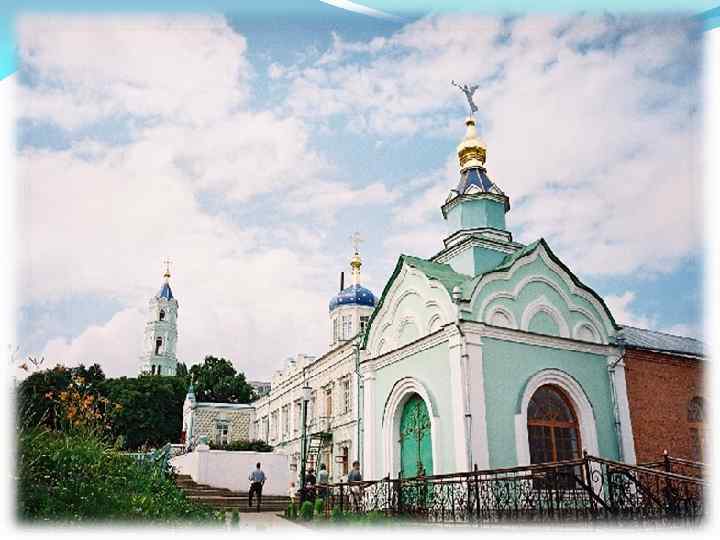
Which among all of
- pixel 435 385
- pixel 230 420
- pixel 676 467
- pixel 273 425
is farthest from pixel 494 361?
pixel 230 420

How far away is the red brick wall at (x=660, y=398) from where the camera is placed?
291 inches

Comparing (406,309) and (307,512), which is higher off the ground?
(406,309)

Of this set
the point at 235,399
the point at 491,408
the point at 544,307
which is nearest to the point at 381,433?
the point at 491,408

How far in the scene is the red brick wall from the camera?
7402 millimetres

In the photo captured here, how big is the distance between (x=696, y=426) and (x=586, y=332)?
1733 millimetres

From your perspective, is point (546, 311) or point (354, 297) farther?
point (354, 297)

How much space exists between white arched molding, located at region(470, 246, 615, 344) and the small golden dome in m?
1.48

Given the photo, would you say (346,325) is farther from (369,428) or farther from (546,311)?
(546,311)

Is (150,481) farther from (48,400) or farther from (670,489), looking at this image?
(670,489)

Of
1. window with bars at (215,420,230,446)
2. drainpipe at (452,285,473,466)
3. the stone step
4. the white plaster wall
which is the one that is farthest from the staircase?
window with bars at (215,420,230,446)

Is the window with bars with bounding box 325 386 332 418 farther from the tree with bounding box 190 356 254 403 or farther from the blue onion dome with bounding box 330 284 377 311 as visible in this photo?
the blue onion dome with bounding box 330 284 377 311

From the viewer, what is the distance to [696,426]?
7680 mm

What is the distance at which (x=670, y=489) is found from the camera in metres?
4.83

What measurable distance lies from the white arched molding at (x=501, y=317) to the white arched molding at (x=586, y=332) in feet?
2.90
